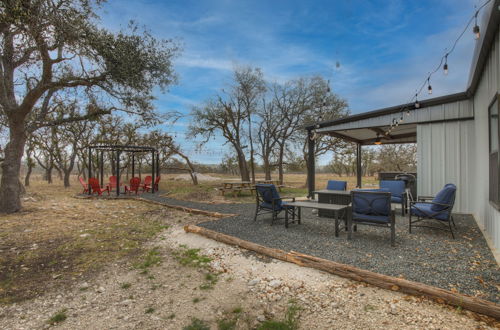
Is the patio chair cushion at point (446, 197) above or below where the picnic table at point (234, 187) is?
above

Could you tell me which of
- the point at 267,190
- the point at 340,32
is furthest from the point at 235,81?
the point at 267,190

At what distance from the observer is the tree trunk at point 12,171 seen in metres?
6.88

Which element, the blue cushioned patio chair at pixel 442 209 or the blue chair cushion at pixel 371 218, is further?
the blue cushioned patio chair at pixel 442 209

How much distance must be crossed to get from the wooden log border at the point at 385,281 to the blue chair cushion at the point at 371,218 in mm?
1379

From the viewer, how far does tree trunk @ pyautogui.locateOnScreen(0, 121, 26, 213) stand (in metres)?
6.88

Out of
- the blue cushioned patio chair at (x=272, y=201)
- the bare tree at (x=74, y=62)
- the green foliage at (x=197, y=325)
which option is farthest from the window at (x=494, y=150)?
the bare tree at (x=74, y=62)

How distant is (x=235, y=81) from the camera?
1514 cm

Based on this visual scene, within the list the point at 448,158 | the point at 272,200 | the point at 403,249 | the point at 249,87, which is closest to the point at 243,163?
the point at 249,87

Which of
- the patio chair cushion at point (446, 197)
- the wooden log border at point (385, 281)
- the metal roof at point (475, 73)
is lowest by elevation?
the wooden log border at point (385, 281)

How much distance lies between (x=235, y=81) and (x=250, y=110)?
6.37 feet

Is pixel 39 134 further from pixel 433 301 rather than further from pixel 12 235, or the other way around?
pixel 433 301

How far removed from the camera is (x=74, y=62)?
689cm

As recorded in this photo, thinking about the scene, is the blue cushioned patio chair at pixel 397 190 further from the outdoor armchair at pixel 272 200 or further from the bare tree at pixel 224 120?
the bare tree at pixel 224 120

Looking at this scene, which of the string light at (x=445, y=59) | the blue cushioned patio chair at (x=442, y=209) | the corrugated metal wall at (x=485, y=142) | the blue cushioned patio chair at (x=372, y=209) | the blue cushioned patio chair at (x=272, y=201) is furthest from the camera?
the blue cushioned patio chair at (x=272, y=201)
